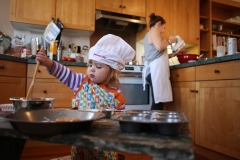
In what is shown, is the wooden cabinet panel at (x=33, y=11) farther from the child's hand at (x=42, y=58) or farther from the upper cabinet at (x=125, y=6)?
the child's hand at (x=42, y=58)

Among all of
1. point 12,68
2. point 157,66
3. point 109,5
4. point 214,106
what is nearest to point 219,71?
point 214,106

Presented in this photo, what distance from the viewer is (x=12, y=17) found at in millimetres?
1907

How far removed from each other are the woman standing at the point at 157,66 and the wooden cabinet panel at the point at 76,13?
71 centimetres

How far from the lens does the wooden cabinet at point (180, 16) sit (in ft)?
8.38

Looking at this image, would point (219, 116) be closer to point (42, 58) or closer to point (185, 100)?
point (185, 100)

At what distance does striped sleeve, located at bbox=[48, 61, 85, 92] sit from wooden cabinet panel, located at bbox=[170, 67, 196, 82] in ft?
3.73

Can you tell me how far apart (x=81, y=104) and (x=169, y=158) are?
0.64 metres

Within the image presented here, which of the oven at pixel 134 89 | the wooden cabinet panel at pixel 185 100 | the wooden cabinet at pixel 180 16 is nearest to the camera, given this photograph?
the wooden cabinet panel at pixel 185 100

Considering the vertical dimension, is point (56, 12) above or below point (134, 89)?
above

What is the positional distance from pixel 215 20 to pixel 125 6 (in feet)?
5.32

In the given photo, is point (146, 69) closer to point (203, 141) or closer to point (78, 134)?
point (203, 141)

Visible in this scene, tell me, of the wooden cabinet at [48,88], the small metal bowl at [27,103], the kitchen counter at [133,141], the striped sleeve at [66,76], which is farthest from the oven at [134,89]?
the kitchen counter at [133,141]

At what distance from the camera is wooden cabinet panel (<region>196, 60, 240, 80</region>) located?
1298 millimetres

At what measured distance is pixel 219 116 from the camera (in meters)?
1.41
